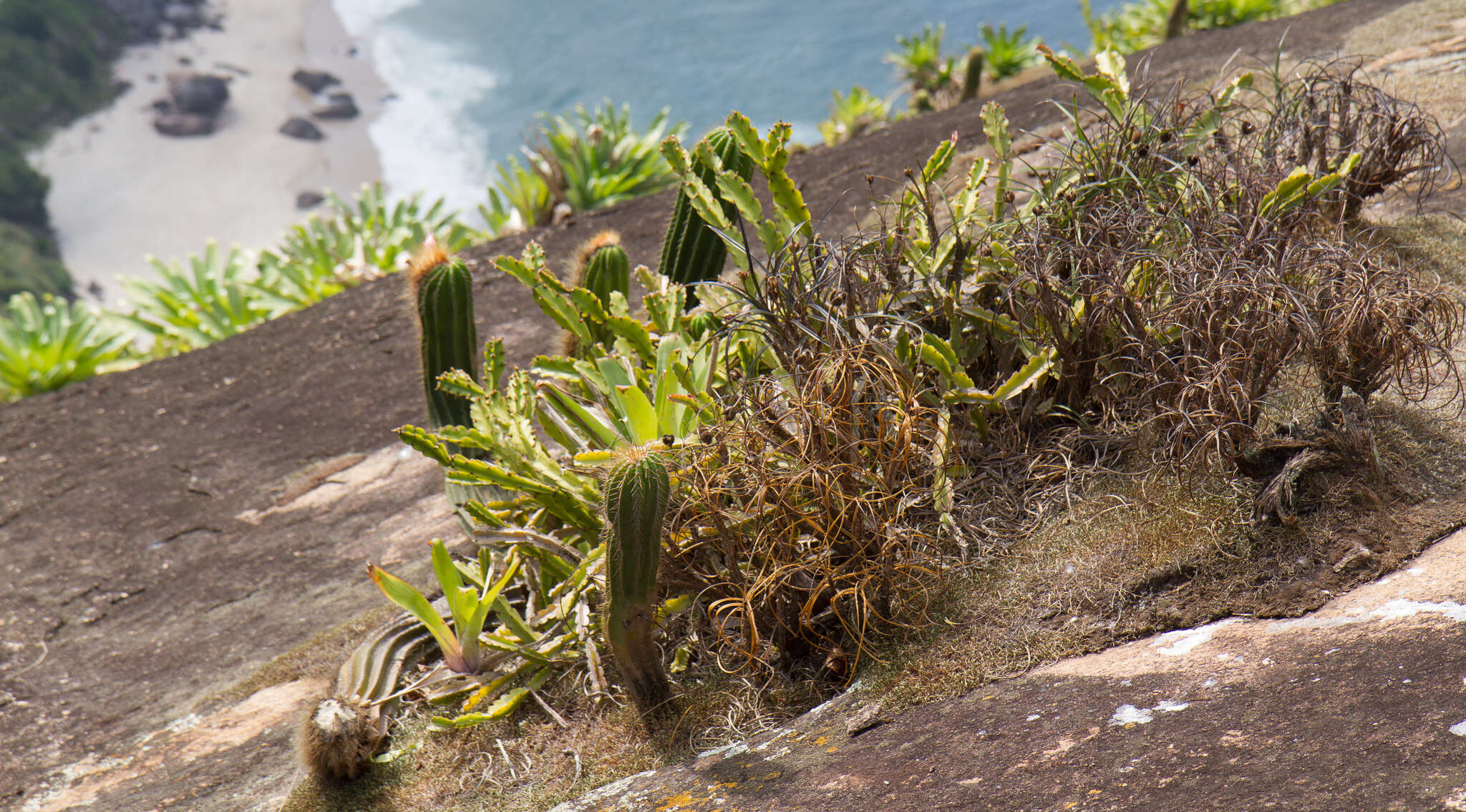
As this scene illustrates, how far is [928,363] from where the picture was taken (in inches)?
109

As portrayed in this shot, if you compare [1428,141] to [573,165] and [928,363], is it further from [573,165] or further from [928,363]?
[573,165]

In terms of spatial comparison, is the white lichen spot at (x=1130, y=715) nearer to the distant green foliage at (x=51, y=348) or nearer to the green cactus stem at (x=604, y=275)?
the green cactus stem at (x=604, y=275)

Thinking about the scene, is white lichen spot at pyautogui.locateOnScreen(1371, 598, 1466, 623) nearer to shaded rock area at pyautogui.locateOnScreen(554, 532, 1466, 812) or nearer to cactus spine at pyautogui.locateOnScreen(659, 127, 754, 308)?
shaded rock area at pyautogui.locateOnScreen(554, 532, 1466, 812)

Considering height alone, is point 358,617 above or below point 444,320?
below

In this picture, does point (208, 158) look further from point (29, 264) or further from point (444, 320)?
point (444, 320)

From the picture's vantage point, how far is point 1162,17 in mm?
11000

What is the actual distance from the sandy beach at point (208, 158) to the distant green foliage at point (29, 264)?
53 cm

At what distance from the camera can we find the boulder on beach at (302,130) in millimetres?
29953

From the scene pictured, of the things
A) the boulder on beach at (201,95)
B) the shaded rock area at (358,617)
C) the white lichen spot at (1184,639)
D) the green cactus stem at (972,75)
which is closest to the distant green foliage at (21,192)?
the boulder on beach at (201,95)

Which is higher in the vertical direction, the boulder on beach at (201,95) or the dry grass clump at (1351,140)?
the boulder on beach at (201,95)

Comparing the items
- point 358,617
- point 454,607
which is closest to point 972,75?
point 358,617

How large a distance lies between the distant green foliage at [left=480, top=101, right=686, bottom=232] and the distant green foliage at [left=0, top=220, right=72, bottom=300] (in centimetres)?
2133

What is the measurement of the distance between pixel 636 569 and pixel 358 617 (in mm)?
1776

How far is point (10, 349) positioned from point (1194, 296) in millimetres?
7982
